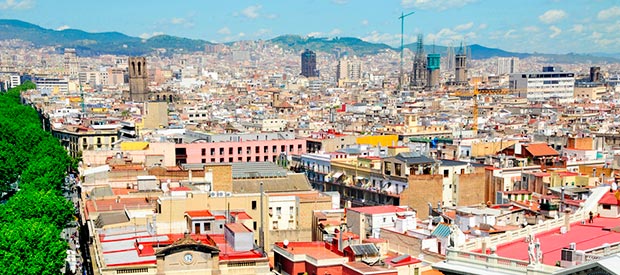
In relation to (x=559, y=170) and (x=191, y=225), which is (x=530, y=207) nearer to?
(x=559, y=170)

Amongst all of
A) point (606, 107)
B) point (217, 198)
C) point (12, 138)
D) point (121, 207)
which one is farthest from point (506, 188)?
point (606, 107)

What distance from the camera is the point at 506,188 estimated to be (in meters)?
58.7

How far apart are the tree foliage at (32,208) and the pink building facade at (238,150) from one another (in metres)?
12.9

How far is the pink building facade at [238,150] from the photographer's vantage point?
81.9 metres

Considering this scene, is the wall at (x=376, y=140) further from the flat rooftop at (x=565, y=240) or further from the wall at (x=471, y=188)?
the flat rooftop at (x=565, y=240)

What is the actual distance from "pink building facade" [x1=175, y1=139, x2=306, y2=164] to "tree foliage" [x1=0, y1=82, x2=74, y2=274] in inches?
508

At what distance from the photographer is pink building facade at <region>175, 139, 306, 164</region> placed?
81.9 m

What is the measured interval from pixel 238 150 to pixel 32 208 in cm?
3248

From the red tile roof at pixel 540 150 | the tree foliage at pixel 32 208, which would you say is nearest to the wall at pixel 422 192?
the red tile roof at pixel 540 150

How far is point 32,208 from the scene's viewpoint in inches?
2195

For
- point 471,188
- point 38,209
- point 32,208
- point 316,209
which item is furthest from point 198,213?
point 471,188

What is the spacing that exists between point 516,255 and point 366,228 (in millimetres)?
14735

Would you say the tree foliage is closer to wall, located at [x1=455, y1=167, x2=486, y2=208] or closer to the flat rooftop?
the flat rooftop

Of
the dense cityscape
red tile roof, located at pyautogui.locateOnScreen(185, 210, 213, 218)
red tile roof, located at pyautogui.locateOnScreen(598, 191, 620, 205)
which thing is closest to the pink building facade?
the dense cityscape
